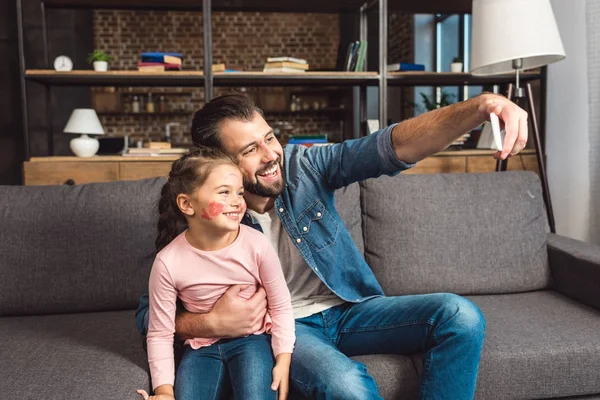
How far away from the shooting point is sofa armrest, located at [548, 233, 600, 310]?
179cm

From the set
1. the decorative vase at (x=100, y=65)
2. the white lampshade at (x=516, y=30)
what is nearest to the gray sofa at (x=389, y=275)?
the white lampshade at (x=516, y=30)

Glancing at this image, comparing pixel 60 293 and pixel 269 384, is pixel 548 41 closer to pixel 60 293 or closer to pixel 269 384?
pixel 269 384

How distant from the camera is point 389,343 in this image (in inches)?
57.5

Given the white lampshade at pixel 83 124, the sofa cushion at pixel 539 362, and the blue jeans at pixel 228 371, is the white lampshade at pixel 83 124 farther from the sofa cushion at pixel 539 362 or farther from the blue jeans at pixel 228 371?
the sofa cushion at pixel 539 362

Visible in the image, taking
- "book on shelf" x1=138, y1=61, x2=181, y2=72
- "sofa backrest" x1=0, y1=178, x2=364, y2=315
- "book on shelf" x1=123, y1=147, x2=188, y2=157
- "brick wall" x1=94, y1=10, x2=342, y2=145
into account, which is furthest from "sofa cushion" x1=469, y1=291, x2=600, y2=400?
"brick wall" x1=94, y1=10, x2=342, y2=145

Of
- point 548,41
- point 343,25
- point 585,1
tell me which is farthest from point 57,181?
point 343,25

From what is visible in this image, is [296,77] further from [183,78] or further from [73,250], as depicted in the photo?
[73,250]

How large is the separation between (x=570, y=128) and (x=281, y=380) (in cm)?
237

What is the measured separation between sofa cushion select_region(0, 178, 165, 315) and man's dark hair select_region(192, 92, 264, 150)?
42 cm

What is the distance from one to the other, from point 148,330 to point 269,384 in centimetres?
31

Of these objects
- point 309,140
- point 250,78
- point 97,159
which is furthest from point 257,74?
point 97,159

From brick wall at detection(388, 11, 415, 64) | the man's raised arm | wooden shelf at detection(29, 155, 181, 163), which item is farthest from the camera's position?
brick wall at detection(388, 11, 415, 64)

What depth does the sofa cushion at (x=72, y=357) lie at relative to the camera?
1.27 metres

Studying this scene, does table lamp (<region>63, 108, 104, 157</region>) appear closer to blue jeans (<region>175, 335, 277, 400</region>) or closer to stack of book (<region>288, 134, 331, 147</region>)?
stack of book (<region>288, 134, 331, 147</region>)
